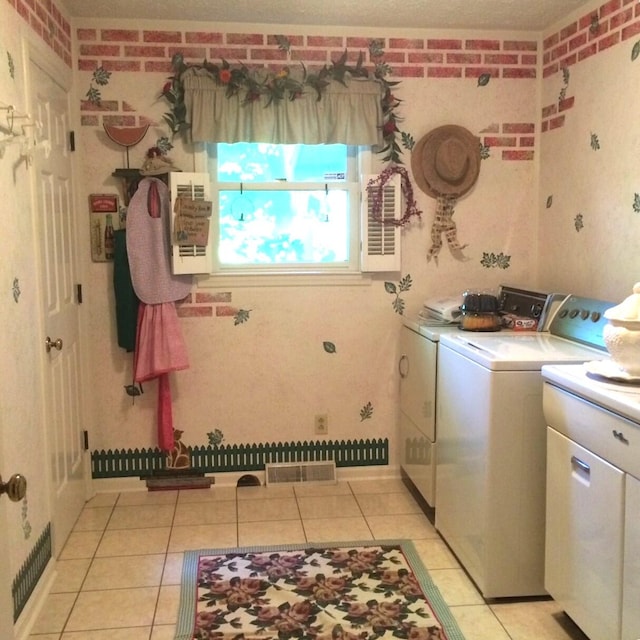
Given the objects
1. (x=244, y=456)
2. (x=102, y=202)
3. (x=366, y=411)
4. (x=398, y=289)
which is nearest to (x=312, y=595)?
(x=244, y=456)

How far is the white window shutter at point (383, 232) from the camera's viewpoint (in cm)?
365

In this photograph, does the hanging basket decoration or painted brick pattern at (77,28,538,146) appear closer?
painted brick pattern at (77,28,538,146)

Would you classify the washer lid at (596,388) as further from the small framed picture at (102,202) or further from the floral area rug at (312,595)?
the small framed picture at (102,202)

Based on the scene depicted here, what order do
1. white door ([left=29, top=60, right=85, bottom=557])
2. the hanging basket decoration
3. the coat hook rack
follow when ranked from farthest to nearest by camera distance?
1. the hanging basket decoration
2. white door ([left=29, top=60, right=85, bottom=557])
3. the coat hook rack

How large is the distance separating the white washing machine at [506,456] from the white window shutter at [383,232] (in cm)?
103

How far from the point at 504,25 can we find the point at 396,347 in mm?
1733

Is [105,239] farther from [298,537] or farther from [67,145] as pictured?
[298,537]

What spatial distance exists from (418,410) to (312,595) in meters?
1.12

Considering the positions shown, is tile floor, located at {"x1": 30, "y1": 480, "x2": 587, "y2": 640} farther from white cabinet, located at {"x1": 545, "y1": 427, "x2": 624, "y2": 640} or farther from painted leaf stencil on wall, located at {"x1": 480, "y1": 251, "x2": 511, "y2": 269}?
painted leaf stencil on wall, located at {"x1": 480, "y1": 251, "x2": 511, "y2": 269}

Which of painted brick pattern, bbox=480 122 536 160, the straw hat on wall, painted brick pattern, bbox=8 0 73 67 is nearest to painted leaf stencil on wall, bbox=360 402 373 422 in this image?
the straw hat on wall

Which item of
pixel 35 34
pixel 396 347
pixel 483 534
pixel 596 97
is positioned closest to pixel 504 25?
pixel 596 97

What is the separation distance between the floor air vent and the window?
1.04 m

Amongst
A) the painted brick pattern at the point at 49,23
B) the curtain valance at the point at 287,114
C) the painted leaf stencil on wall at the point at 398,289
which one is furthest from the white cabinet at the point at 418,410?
the painted brick pattern at the point at 49,23

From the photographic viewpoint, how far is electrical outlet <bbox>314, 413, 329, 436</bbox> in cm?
381
